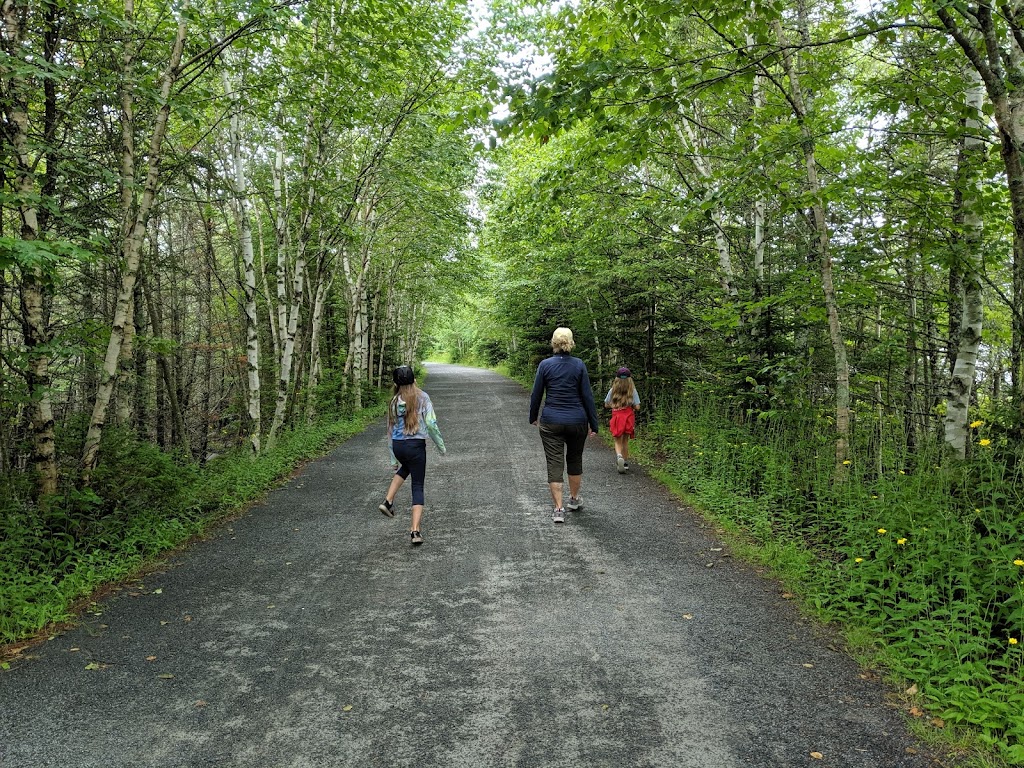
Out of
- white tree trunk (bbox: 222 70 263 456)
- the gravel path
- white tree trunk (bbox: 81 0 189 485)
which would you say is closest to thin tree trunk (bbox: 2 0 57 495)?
white tree trunk (bbox: 81 0 189 485)

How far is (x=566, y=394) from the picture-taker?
662 centimetres

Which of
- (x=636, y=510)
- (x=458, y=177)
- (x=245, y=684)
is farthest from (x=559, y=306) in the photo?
(x=245, y=684)

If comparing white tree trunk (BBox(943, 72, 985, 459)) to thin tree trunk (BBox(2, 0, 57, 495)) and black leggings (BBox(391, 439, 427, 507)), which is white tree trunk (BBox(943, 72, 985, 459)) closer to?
black leggings (BBox(391, 439, 427, 507))

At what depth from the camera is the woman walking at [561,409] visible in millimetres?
6555

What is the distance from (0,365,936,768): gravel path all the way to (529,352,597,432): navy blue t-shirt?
127cm

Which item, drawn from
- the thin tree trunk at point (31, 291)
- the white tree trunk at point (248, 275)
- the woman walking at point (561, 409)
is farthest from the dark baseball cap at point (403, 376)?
the white tree trunk at point (248, 275)

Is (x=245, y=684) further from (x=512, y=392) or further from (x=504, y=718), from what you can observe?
(x=512, y=392)

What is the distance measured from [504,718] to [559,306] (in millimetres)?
15430

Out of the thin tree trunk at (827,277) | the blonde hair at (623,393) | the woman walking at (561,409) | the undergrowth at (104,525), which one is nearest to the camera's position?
the undergrowth at (104,525)

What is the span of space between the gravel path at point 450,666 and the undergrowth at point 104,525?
0.34 metres

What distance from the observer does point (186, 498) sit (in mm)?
6727

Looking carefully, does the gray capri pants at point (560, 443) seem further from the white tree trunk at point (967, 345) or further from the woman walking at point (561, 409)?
the white tree trunk at point (967, 345)

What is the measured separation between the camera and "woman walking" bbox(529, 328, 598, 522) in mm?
6555

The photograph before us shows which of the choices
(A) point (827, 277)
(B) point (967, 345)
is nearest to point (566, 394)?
(A) point (827, 277)
